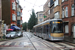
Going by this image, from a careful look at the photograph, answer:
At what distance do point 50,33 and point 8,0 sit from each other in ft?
83.7

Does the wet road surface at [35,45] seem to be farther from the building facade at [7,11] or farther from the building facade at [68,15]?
the building facade at [7,11]

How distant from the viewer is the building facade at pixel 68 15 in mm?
25864

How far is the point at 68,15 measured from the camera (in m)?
26.7

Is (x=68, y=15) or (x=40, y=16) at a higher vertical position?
(x=40, y=16)

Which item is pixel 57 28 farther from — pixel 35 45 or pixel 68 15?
pixel 68 15

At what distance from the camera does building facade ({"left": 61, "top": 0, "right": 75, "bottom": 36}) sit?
25.9m

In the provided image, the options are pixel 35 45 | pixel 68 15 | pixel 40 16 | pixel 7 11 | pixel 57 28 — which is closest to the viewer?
pixel 35 45

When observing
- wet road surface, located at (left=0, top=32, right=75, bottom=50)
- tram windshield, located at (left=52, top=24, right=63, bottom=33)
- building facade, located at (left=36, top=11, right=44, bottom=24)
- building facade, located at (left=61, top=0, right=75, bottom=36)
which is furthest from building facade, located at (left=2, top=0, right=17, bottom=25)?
building facade, located at (left=36, top=11, right=44, bottom=24)

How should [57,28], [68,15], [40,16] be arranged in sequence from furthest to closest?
[40,16], [68,15], [57,28]

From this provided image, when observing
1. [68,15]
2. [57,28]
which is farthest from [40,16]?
[57,28]

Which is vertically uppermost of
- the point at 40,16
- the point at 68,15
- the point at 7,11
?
the point at 40,16

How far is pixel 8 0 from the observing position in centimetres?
3916

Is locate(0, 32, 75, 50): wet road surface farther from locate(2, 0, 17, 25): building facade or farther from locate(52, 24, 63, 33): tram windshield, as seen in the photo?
locate(2, 0, 17, 25): building facade

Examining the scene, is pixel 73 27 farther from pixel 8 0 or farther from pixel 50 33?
pixel 8 0
